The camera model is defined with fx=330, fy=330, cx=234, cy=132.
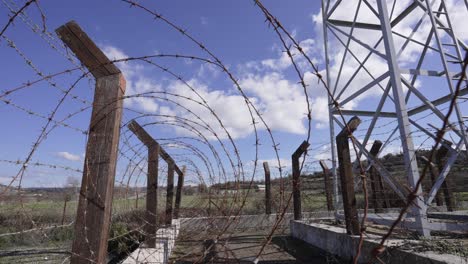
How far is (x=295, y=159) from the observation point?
672 cm

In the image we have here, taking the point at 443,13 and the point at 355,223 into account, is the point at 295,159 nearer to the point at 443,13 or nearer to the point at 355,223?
the point at 355,223

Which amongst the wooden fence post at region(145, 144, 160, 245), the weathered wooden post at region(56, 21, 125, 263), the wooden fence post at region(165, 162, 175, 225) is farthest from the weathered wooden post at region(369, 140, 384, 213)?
the weathered wooden post at region(56, 21, 125, 263)

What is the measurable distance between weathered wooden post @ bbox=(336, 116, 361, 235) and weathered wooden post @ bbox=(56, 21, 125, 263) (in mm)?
3211

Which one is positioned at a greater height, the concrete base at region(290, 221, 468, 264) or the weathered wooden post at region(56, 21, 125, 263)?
the weathered wooden post at region(56, 21, 125, 263)

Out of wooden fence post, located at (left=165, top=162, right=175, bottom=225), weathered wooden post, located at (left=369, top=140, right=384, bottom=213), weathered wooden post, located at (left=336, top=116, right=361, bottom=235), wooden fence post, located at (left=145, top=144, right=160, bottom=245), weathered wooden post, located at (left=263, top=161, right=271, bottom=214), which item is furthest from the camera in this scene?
weathered wooden post, located at (left=263, top=161, right=271, bottom=214)

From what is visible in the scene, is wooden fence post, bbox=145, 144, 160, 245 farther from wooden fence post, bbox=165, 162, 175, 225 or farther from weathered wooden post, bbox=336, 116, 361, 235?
weathered wooden post, bbox=336, 116, 361, 235

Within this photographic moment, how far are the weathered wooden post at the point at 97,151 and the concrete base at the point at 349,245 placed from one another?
5.01ft

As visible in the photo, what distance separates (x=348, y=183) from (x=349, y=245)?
0.83m

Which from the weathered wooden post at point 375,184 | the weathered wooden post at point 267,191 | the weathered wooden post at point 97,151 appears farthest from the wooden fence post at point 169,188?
the weathered wooden post at point 97,151

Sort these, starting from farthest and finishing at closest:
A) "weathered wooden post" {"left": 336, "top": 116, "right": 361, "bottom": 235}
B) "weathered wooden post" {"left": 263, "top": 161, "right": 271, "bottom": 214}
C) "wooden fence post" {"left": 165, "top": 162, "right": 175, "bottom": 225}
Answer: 1. "weathered wooden post" {"left": 263, "top": 161, "right": 271, "bottom": 214}
2. "wooden fence post" {"left": 165, "top": 162, "right": 175, "bottom": 225}
3. "weathered wooden post" {"left": 336, "top": 116, "right": 361, "bottom": 235}

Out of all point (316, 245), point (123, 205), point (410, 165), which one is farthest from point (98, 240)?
point (316, 245)

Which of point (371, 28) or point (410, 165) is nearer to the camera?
point (410, 165)

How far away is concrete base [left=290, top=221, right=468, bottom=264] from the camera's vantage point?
2957 millimetres

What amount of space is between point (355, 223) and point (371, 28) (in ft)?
13.5
